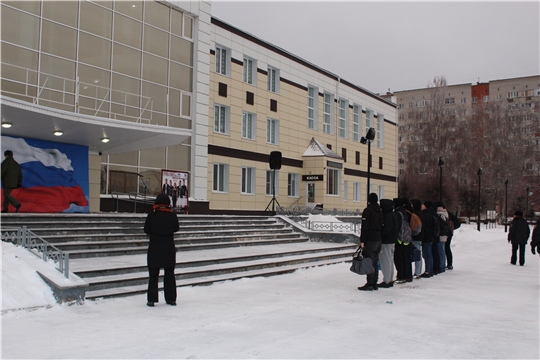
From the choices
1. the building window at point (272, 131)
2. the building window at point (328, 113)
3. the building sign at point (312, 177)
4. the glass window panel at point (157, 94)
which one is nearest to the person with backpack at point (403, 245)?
the glass window panel at point (157, 94)

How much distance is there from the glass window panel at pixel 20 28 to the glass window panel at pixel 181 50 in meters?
6.72

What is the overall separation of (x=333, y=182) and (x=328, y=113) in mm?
A: 5426

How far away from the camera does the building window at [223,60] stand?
89.3 ft

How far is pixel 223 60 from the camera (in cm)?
2770

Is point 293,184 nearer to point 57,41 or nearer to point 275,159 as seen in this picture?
point 275,159

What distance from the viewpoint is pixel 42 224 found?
503 inches

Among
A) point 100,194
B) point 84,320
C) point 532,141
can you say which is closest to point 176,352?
point 84,320

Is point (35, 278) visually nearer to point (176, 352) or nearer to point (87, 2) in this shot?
point (176, 352)

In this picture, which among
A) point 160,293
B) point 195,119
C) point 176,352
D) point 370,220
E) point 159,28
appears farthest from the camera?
point 195,119

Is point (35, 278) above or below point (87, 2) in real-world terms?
below

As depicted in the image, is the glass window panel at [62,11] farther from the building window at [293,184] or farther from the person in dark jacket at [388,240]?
the building window at [293,184]

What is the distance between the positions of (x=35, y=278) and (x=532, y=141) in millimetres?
63727

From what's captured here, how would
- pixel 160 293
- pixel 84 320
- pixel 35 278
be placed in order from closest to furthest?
pixel 84 320
pixel 35 278
pixel 160 293

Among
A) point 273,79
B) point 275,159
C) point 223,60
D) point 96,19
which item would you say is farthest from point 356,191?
point 96,19
